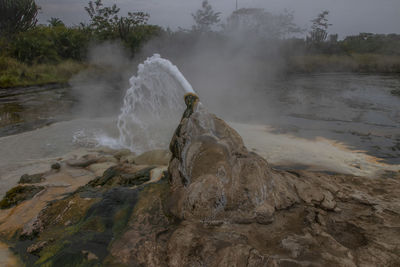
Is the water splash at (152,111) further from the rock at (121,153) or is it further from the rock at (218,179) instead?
the rock at (218,179)

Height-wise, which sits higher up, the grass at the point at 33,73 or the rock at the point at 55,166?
the grass at the point at 33,73

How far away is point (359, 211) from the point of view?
189cm

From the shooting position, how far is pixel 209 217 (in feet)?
5.58

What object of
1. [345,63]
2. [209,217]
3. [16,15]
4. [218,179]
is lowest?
[209,217]

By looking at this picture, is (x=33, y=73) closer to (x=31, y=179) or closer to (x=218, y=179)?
(x=31, y=179)

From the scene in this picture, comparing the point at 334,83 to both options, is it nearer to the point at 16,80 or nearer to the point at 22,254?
the point at 22,254

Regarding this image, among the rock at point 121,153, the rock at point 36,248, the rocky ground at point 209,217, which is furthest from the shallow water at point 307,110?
the rock at point 36,248

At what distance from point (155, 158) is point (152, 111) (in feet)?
8.33

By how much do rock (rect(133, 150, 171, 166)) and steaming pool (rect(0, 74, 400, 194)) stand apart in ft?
4.36

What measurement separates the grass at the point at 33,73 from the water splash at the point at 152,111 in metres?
9.13

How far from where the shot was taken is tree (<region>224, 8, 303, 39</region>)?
24078 millimetres

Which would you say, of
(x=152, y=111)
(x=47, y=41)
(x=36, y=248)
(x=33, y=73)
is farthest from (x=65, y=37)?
(x=36, y=248)

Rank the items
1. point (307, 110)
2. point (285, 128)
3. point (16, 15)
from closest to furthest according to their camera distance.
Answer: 1. point (285, 128)
2. point (307, 110)
3. point (16, 15)

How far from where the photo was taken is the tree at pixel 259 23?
24078 mm
